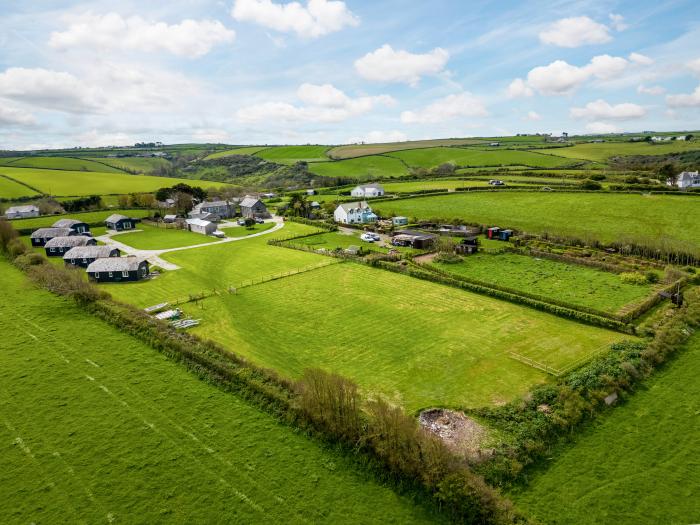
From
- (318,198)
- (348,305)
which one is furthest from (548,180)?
(348,305)

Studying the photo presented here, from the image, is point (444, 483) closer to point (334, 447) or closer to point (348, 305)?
point (334, 447)

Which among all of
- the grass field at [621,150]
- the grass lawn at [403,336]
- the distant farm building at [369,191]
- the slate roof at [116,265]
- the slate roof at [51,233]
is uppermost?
the grass field at [621,150]

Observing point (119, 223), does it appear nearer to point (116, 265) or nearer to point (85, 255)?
point (85, 255)

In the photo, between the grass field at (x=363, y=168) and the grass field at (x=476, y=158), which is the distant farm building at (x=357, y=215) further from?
the grass field at (x=476, y=158)

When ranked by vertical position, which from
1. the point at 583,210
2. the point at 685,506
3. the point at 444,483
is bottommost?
the point at 685,506

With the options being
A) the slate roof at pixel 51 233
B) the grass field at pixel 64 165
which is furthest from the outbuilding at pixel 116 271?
the grass field at pixel 64 165
